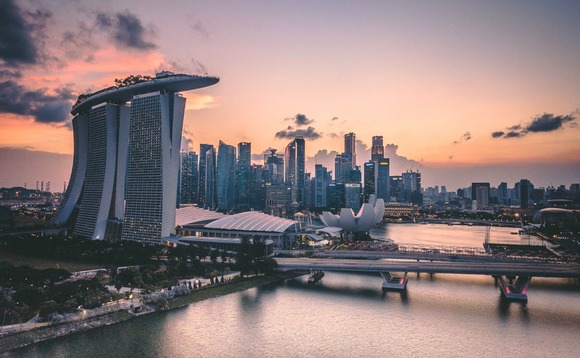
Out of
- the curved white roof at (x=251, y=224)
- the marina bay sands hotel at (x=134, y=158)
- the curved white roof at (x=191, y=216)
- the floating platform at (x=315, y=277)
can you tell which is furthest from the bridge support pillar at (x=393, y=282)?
the curved white roof at (x=191, y=216)

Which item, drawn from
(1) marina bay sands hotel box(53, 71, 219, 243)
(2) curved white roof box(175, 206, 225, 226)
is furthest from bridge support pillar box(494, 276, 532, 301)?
(2) curved white roof box(175, 206, 225, 226)

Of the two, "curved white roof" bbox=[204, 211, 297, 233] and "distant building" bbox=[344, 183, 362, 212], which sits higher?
"distant building" bbox=[344, 183, 362, 212]

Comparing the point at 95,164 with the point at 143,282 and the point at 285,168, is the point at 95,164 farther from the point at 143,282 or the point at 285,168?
the point at 285,168

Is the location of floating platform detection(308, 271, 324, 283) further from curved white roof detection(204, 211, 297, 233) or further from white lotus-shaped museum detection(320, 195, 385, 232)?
white lotus-shaped museum detection(320, 195, 385, 232)

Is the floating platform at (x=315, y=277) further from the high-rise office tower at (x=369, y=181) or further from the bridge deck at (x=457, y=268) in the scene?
the high-rise office tower at (x=369, y=181)

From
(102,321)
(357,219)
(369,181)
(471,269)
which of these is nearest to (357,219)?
(357,219)

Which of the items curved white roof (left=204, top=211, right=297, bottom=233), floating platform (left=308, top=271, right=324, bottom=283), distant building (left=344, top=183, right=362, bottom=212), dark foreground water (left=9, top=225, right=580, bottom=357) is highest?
distant building (left=344, top=183, right=362, bottom=212)
